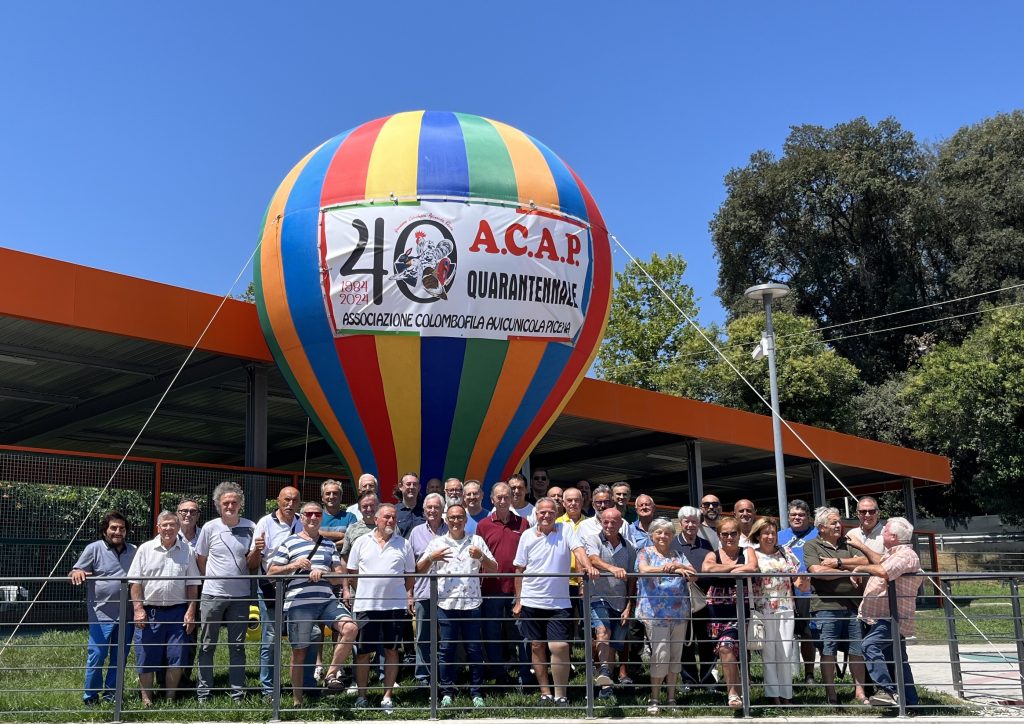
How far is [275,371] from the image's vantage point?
566 inches

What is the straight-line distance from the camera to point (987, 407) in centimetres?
2920

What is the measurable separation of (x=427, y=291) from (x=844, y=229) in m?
34.8

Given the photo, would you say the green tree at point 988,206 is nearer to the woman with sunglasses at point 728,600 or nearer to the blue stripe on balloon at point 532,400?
the blue stripe on balloon at point 532,400

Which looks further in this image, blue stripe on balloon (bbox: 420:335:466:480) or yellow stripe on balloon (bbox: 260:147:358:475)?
yellow stripe on balloon (bbox: 260:147:358:475)

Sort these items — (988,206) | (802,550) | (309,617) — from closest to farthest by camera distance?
(309,617)
(802,550)
(988,206)

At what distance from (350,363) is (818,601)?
548cm

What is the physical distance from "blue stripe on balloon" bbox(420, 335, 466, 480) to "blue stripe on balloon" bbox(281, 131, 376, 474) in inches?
26.8

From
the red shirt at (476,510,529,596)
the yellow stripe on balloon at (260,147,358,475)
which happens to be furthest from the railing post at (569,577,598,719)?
the yellow stripe on balloon at (260,147,358,475)

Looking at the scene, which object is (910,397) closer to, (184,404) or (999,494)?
(999,494)

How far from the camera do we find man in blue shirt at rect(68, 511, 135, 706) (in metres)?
7.92

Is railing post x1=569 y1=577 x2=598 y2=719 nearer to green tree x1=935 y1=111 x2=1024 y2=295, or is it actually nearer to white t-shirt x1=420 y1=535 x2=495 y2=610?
white t-shirt x1=420 y1=535 x2=495 y2=610

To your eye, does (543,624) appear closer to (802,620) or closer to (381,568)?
(381,568)

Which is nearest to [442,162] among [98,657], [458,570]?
[458,570]

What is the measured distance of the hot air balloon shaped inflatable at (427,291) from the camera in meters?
10.9
